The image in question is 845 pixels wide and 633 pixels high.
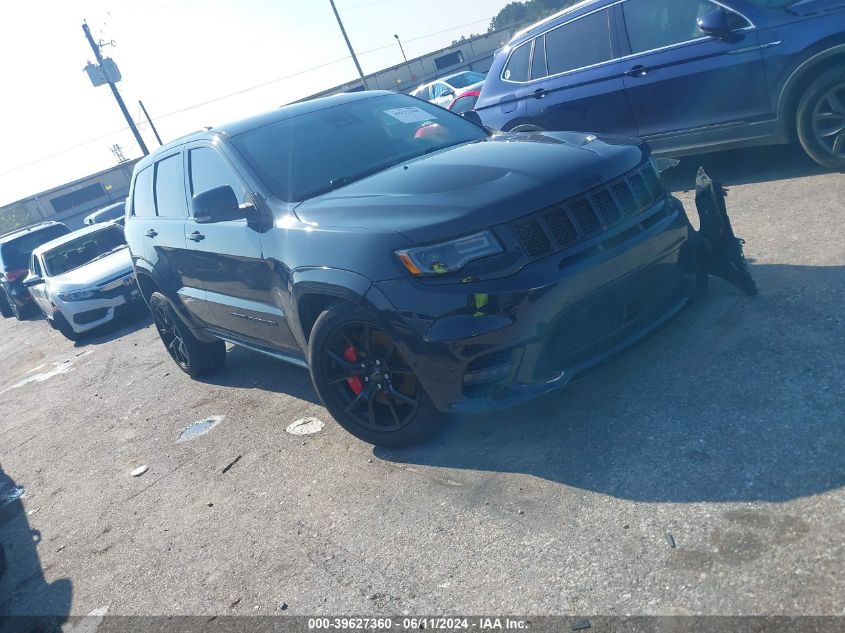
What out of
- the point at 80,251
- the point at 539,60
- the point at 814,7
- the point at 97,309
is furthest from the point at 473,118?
the point at 80,251

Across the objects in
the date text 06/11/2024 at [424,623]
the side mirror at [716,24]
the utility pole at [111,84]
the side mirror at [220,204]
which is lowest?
the date text 06/11/2024 at [424,623]

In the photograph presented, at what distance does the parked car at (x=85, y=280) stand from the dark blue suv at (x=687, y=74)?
6.13 metres

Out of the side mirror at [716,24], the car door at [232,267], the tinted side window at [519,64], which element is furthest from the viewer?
the tinted side window at [519,64]

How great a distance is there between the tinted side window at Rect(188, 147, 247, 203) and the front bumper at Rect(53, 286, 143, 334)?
5894mm

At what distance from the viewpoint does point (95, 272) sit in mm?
10648

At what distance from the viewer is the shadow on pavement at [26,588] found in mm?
3451

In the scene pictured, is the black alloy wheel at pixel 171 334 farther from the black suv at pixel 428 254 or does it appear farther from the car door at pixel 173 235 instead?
the black suv at pixel 428 254

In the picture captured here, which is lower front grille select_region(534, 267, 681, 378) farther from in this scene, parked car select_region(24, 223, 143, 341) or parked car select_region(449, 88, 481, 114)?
parked car select_region(449, 88, 481, 114)

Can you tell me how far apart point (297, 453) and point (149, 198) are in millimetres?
2926

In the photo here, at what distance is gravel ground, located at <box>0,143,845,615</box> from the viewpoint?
2.47 m

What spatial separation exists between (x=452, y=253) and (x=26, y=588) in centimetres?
297

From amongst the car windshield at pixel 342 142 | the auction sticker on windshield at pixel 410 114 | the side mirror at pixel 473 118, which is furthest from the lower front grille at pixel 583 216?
the auction sticker on windshield at pixel 410 114

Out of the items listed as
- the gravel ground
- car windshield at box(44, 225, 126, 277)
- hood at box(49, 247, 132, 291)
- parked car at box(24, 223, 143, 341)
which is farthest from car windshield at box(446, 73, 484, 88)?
the gravel ground

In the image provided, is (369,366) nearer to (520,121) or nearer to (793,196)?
(793,196)
